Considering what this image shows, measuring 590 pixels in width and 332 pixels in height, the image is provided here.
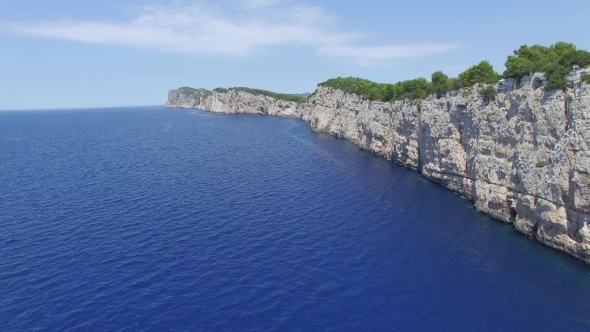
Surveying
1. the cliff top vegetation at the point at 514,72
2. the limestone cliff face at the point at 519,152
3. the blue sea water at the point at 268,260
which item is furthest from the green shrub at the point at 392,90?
the blue sea water at the point at 268,260

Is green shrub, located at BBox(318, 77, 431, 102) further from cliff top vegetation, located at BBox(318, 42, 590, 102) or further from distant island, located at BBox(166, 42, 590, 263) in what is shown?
distant island, located at BBox(166, 42, 590, 263)

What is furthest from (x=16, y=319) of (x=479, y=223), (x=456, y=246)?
(x=479, y=223)

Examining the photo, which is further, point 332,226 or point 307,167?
point 307,167

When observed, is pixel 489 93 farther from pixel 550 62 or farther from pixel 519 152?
pixel 519 152

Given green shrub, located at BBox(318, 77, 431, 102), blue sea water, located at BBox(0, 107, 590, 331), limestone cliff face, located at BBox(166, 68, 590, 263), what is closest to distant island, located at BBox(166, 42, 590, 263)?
limestone cliff face, located at BBox(166, 68, 590, 263)

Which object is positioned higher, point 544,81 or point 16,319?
point 544,81

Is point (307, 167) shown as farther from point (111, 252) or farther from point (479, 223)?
point (111, 252)
